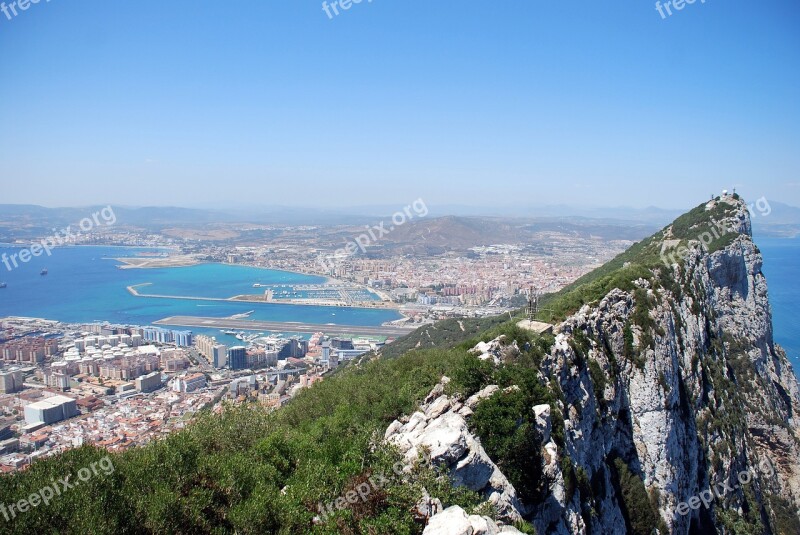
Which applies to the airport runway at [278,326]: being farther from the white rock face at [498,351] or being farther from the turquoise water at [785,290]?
the white rock face at [498,351]

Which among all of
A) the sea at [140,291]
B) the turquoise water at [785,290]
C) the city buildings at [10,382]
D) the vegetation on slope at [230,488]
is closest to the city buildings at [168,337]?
the sea at [140,291]

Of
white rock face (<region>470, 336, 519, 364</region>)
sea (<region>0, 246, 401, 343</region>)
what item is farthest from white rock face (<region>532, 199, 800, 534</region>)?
sea (<region>0, 246, 401, 343</region>)

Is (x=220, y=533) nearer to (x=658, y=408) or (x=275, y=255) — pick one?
(x=658, y=408)

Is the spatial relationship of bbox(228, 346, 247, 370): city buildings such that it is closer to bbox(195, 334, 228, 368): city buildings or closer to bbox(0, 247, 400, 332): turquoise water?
bbox(195, 334, 228, 368): city buildings

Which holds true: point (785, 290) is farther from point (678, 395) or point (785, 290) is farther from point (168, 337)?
point (168, 337)

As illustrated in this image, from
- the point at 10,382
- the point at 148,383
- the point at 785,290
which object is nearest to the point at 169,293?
the point at 148,383

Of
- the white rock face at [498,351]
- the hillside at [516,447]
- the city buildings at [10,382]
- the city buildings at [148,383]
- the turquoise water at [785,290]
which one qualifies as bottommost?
the turquoise water at [785,290]
